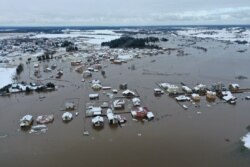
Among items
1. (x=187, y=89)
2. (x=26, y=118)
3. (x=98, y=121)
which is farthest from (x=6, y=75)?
(x=187, y=89)

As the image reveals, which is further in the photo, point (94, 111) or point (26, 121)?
point (94, 111)

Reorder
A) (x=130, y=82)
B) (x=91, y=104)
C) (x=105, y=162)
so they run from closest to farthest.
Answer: (x=105, y=162) → (x=91, y=104) → (x=130, y=82)

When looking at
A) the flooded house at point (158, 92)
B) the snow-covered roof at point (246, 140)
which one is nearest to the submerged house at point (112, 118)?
the flooded house at point (158, 92)

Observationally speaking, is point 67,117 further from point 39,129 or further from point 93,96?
point 93,96

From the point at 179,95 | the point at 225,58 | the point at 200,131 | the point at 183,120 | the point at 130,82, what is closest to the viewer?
the point at 200,131

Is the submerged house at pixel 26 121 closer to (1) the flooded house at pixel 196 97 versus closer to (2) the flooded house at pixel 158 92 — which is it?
(2) the flooded house at pixel 158 92

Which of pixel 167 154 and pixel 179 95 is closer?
pixel 167 154

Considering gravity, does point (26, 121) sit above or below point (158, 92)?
below

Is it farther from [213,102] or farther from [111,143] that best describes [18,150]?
[213,102]

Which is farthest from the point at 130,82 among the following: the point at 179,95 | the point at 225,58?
the point at 225,58

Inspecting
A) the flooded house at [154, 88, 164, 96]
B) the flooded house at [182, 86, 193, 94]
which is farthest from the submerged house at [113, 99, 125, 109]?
the flooded house at [182, 86, 193, 94]

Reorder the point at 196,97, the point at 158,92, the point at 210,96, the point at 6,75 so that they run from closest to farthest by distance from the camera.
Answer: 1. the point at 196,97
2. the point at 210,96
3. the point at 158,92
4. the point at 6,75
